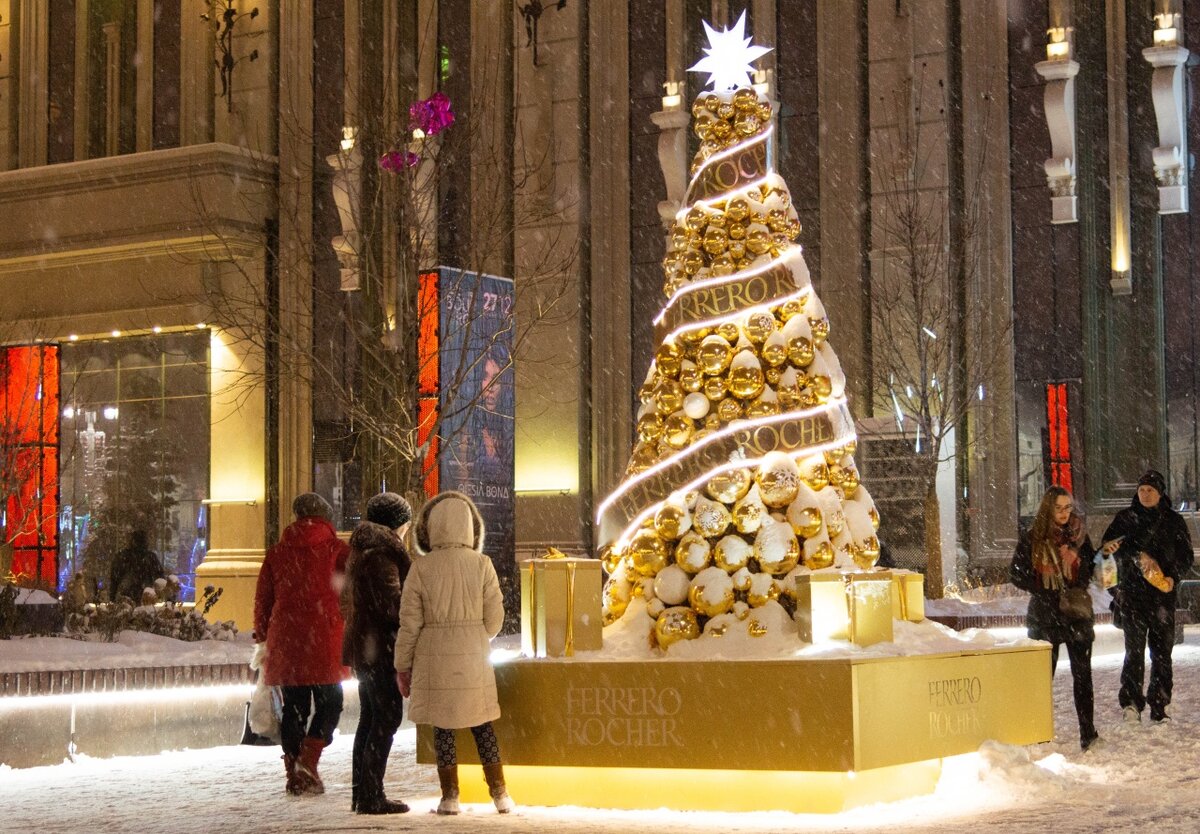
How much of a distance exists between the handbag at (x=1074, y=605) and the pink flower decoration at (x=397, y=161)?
9.19 metres

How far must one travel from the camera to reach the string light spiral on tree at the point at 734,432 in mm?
9195

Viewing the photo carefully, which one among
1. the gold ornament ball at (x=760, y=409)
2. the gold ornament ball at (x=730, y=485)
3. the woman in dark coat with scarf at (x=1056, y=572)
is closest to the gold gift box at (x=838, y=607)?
the gold ornament ball at (x=730, y=485)

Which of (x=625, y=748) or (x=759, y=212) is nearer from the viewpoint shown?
(x=625, y=748)

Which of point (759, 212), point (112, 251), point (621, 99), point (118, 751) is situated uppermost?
point (621, 99)

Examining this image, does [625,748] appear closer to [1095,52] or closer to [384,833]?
[384,833]

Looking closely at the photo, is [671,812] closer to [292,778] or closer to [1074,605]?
[292,778]

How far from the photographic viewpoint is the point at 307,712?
32.4ft

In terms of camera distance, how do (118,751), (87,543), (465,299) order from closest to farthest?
(118,751), (465,299), (87,543)

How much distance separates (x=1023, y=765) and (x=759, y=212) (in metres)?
3.30

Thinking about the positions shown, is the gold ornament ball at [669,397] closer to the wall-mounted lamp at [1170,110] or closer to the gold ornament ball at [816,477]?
the gold ornament ball at [816,477]

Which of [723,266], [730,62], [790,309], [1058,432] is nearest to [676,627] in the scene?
[790,309]

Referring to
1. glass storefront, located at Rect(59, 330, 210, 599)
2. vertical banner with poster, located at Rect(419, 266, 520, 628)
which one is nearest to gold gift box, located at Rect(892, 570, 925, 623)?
vertical banner with poster, located at Rect(419, 266, 520, 628)

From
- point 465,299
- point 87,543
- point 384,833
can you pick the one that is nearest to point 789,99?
point 465,299

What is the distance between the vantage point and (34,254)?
26047 millimetres
